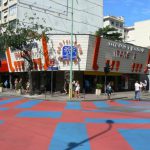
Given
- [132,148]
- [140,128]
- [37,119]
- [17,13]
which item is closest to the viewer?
[132,148]

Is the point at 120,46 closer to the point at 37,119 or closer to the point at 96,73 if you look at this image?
the point at 96,73

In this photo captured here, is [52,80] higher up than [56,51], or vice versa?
[56,51]

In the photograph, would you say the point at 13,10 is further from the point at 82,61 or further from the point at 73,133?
the point at 73,133

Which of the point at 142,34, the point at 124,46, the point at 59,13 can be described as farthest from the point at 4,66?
the point at 142,34

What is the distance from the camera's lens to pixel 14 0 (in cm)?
5709

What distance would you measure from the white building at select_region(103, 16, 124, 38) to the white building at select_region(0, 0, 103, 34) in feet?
139

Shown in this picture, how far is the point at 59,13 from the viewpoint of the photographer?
65.4m

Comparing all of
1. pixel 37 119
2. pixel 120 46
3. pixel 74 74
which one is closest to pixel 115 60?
pixel 120 46

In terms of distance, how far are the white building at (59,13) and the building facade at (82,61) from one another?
12880mm

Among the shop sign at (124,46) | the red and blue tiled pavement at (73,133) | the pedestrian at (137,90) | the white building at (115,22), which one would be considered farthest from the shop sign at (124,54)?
the white building at (115,22)

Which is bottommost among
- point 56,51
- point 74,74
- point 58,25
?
point 74,74

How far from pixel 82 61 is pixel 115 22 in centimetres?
8329

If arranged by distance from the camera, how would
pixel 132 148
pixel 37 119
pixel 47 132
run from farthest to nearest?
pixel 37 119
pixel 47 132
pixel 132 148

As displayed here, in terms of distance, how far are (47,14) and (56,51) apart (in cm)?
2383
